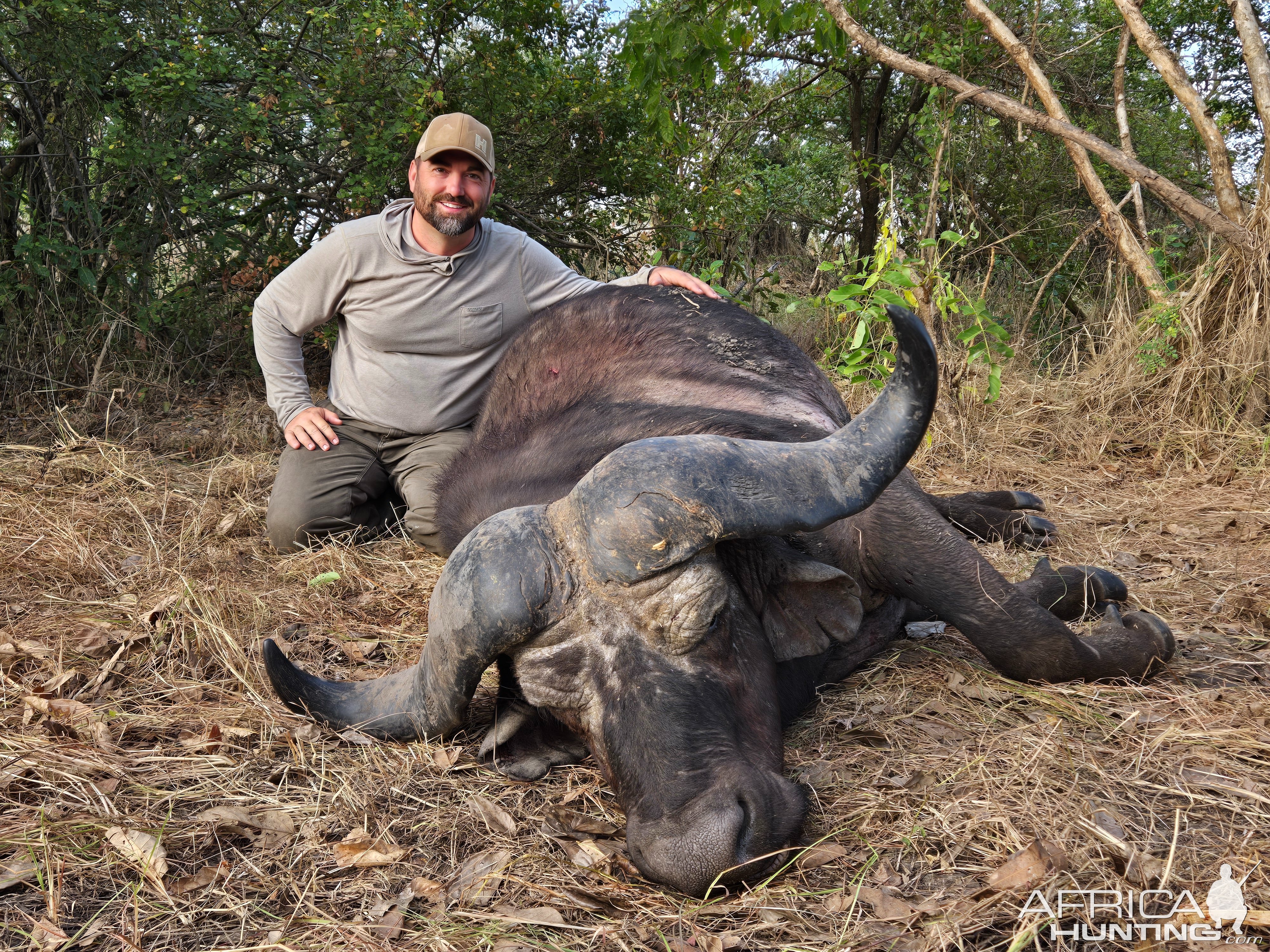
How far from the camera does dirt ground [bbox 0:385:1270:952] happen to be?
6.16 ft

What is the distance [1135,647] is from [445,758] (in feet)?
6.67

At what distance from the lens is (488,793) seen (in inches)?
94.7

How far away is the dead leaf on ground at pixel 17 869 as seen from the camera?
6.40ft

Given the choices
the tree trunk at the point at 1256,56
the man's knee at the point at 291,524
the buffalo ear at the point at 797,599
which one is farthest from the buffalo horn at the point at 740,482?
the tree trunk at the point at 1256,56

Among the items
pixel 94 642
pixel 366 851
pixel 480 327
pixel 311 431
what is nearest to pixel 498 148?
pixel 480 327

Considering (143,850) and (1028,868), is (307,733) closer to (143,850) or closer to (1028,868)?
(143,850)

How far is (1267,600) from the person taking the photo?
3.33 m

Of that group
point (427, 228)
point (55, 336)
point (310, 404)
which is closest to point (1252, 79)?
point (427, 228)

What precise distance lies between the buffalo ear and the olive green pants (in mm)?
2025

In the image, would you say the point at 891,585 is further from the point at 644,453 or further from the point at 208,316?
the point at 208,316

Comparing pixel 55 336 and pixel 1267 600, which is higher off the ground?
pixel 55 336

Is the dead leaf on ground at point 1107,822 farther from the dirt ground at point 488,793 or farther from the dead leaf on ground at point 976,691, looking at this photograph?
the dead leaf on ground at point 976,691

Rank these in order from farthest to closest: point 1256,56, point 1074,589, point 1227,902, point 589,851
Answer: point 1256,56 → point 1074,589 → point 589,851 → point 1227,902

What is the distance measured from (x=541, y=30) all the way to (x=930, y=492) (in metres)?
4.47
